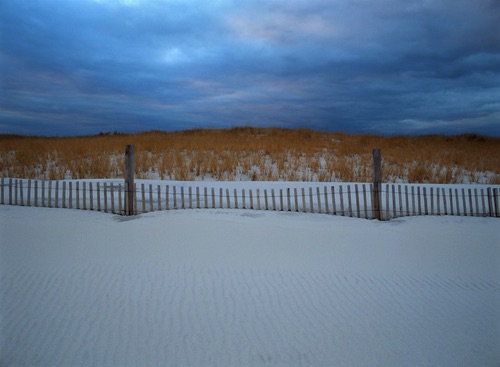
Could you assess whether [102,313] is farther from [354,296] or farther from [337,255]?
[337,255]

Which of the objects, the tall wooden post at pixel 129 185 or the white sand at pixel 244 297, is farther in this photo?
the tall wooden post at pixel 129 185

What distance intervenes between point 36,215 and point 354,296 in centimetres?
814

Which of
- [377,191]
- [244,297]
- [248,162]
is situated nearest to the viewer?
[244,297]

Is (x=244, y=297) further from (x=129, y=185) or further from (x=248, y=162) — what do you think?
(x=248, y=162)

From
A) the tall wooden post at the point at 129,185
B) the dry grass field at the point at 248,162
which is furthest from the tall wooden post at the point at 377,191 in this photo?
the tall wooden post at the point at 129,185

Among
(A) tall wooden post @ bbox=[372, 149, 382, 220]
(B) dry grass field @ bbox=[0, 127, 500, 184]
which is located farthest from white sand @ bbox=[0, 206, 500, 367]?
(B) dry grass field @ bbox=[0, 127, 500, 184]

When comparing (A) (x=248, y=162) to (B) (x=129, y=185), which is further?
(A) (x=248, y=162)

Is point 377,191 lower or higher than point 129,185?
lower

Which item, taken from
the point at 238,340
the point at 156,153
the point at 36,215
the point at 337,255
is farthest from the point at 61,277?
the point at 156,153

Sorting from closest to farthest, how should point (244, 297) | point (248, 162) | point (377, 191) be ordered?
point (244, 297), point (377, 191), point (248, 162)

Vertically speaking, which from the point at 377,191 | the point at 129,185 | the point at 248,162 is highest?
the point at 248,162

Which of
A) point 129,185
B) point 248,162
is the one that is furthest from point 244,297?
point 248,162

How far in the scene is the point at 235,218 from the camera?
8477mm

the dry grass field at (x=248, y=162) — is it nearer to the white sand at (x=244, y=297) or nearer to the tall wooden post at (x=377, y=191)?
the tall wooden post at (x=377, y=191)
